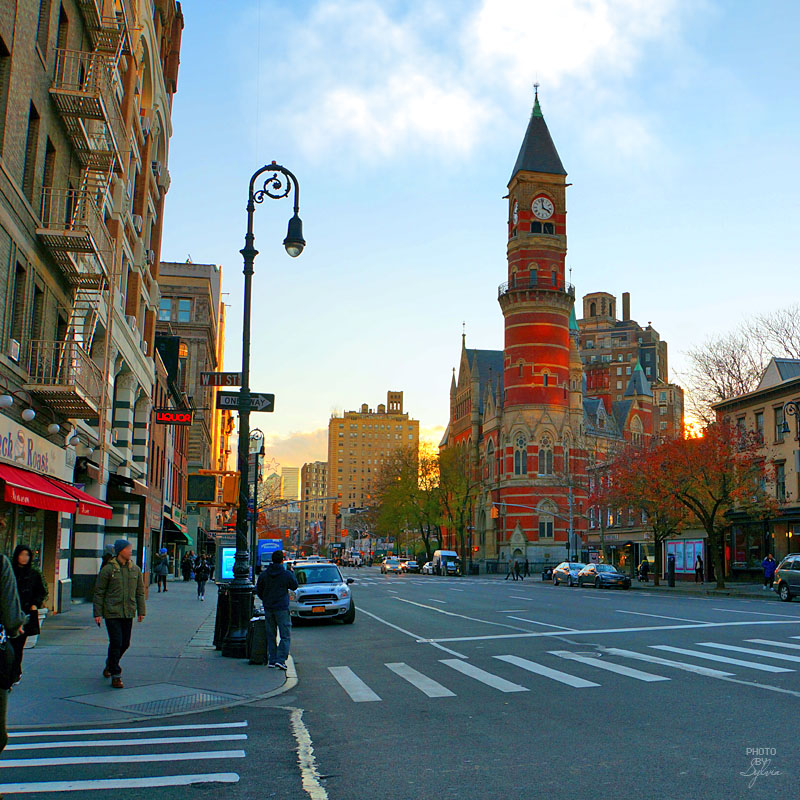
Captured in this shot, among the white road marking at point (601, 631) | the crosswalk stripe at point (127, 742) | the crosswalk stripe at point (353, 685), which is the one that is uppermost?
the crosswalk stripe at point (127, 742)

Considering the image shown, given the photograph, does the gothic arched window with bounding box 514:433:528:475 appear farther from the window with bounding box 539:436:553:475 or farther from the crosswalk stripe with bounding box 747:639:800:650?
the crosswalk stripe with bounding box 747:639:800:650

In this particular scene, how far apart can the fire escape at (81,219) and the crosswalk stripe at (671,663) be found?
11658 millimetres

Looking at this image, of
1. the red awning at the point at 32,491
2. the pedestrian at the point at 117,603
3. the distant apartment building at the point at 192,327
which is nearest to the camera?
the pedestrian at the point at 117,603

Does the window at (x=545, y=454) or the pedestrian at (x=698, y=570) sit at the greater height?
the window at (x=545, y=454)

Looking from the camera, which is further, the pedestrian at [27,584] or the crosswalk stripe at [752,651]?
the crosswalk stripe at [752,651]

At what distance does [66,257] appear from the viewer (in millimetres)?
19062

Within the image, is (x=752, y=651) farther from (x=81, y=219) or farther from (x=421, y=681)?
(x=81, y=219)

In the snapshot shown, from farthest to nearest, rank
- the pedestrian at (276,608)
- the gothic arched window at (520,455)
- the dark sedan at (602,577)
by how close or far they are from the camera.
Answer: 1. the gothic arched window at (520,455)
2. the dark sedan at (602,577)
3. the pedestrian at (276,608)

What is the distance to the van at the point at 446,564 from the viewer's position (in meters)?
81.5

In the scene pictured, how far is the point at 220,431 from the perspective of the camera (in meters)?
119

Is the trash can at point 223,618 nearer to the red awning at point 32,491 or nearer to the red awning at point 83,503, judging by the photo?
the red awning at point 32,491

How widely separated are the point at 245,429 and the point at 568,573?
40.5 meters

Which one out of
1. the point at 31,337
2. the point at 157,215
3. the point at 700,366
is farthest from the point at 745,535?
the point at 31,337

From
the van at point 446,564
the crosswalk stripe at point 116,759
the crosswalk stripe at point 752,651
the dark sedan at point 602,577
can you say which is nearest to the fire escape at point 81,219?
the crosswalk stripe at point 116,759
